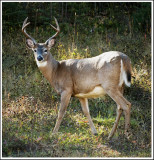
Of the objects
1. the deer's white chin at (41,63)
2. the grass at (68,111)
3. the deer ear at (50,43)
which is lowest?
the grass at (68,111)

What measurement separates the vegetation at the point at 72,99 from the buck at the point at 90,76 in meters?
0.46

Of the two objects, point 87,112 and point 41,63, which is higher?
point 41,63

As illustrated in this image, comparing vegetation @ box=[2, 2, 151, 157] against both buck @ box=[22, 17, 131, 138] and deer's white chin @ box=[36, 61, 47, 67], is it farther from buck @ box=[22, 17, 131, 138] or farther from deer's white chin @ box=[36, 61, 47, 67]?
deer's white chin @ box=[36, 61, 47, 67]

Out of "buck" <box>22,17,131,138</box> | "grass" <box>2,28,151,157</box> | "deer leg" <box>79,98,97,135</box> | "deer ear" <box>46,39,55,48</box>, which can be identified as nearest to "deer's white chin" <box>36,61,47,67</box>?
"buck" <box>22,17,131,138</box>

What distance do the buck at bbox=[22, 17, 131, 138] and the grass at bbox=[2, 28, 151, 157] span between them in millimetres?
375

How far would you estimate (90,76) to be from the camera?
6.81 meters

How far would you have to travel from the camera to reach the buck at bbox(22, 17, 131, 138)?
21.5ft

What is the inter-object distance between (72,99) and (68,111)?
21.7 inches

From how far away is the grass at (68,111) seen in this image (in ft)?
19.8

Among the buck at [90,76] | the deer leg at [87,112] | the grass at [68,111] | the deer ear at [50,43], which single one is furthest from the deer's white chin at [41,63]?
the deer leg at [87,112]

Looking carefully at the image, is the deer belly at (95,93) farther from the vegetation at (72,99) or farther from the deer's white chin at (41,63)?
the deer's white chin at (41,63)

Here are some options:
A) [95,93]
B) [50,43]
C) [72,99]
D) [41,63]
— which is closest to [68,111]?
[72,99]

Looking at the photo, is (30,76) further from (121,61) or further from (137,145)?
(137,145)

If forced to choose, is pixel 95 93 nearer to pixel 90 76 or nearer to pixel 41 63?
pixel 90 76
